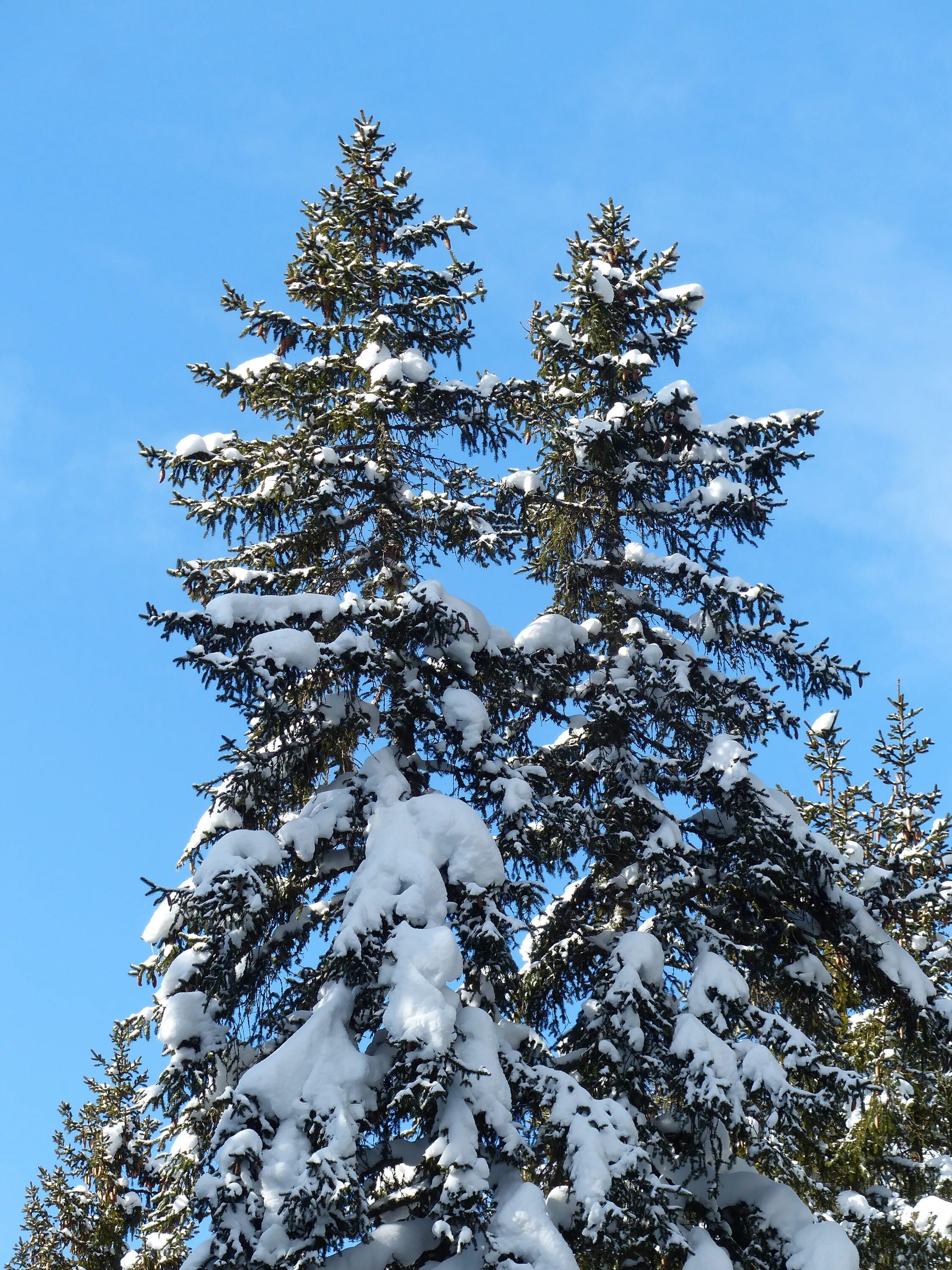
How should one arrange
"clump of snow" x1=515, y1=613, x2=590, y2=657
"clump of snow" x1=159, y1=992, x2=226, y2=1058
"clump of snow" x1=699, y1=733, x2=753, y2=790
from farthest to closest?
"clump of snow" x1=515, y1=613, x2=590, y2=657 → "clump of snow" x1=699, y1=733, x2=753, y2=790 → "clump of snow" x1=159, y1=992, x2=226, y2=1058

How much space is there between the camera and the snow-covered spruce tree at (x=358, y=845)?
8320mm

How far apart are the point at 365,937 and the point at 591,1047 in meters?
2.72

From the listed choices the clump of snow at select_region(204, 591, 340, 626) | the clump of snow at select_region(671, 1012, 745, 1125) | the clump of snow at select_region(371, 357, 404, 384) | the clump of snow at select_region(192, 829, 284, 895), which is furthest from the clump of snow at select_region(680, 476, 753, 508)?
the clump of snow at select_region(192, 829, 284, 895)

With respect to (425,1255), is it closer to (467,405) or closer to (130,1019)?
(130,1019)

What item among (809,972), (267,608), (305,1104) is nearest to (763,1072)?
(809,972)

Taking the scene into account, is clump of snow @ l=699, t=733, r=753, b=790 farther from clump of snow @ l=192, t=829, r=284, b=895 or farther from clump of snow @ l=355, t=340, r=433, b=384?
clump of snow @ l=355, t=340, r=433, b=384

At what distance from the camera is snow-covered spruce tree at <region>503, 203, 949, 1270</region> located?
9969 mm

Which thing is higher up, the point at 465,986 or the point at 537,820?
the point at 537,820

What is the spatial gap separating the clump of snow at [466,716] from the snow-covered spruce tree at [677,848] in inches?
52.0

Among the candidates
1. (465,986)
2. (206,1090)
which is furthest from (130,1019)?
(465,986)

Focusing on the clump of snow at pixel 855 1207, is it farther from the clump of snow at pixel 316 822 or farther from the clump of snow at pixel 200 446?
the clump of snow at pixel 200 446

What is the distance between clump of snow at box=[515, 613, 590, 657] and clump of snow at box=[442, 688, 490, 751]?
4.32 ft

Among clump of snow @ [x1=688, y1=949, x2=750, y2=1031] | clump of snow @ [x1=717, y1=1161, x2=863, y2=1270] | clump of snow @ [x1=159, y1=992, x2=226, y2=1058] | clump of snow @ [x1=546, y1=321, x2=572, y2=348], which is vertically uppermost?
clump of snow @ [x1=546, y1=321, x2=572, y2=348]

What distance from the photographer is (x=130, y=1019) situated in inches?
435
